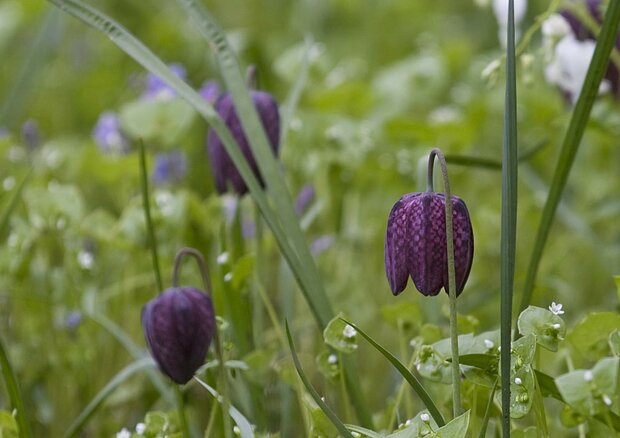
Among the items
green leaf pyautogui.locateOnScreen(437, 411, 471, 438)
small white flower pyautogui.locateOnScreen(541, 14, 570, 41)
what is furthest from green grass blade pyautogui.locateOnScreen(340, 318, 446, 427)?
small white flower pyautogui.locateOnScreen(541, 14, 570, 41)

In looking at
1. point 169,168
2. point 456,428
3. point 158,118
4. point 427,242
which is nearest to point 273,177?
point 427,242

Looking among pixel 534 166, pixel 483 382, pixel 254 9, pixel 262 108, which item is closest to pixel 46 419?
pixel 262 108

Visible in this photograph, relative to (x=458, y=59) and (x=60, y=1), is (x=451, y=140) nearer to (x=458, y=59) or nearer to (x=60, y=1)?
(x=458, y=59)

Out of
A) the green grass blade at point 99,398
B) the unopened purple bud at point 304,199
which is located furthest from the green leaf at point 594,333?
the unopened purple bud at point 304,199

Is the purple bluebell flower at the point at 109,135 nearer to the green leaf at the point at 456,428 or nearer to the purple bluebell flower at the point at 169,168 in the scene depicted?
the purple bluebell flower at the point at 169,168

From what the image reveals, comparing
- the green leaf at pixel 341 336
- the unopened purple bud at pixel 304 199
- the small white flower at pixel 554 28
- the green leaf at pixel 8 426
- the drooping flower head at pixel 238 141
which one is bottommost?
the green leaf at pixel 8 426

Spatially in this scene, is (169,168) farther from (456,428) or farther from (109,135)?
(456,428)
